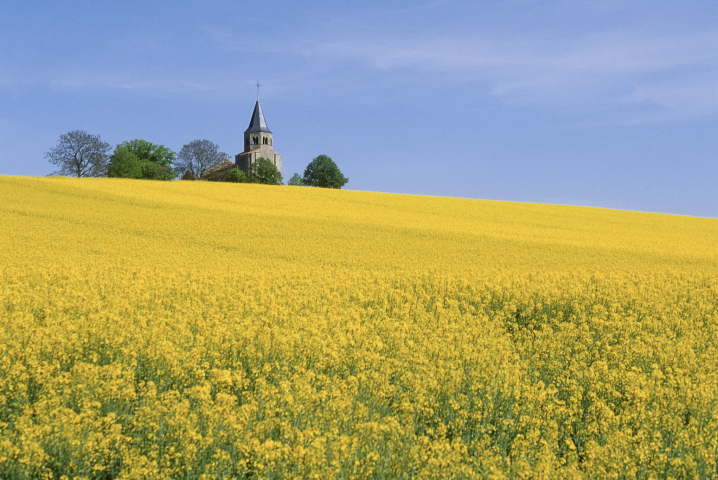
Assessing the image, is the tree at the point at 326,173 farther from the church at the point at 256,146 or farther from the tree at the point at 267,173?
the church at the point at 256,146

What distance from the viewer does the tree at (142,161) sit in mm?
69750

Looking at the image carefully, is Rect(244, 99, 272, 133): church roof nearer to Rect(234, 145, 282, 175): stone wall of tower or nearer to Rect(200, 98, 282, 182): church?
Rect(200, 98, 282, 182): church

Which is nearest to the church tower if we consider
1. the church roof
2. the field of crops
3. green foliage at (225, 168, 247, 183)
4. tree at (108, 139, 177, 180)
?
the church roof

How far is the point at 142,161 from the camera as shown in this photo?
258 feet

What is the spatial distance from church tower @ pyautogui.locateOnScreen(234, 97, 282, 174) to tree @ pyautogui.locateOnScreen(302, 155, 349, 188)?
25230mm

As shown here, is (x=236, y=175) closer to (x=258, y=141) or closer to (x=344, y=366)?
(x=258, y=141)

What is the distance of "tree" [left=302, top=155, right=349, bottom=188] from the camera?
82.7 m

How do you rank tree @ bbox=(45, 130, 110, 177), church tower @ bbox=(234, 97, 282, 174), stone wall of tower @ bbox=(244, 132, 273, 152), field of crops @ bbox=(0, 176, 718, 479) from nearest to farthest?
field of crops @ bbox=(0, 176, 718, 479), tree @ bbox=(45, 130, 110, 177), church tower @ bbox=(234, 97, 282, 174), stone wall of tower @ bbox=(244, 132, 273, 152)

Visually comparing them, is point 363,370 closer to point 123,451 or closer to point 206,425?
point 206,425

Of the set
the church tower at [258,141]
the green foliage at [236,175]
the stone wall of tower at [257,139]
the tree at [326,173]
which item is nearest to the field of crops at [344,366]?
the tree at [326,173]

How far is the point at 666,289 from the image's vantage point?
1216 cm

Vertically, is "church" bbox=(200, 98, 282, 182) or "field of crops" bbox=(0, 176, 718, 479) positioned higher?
"church" bbox=(200, 98, 282, 182)

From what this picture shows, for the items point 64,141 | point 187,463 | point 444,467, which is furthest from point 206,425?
point 64,141

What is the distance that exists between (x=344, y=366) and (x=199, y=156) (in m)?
90.1
